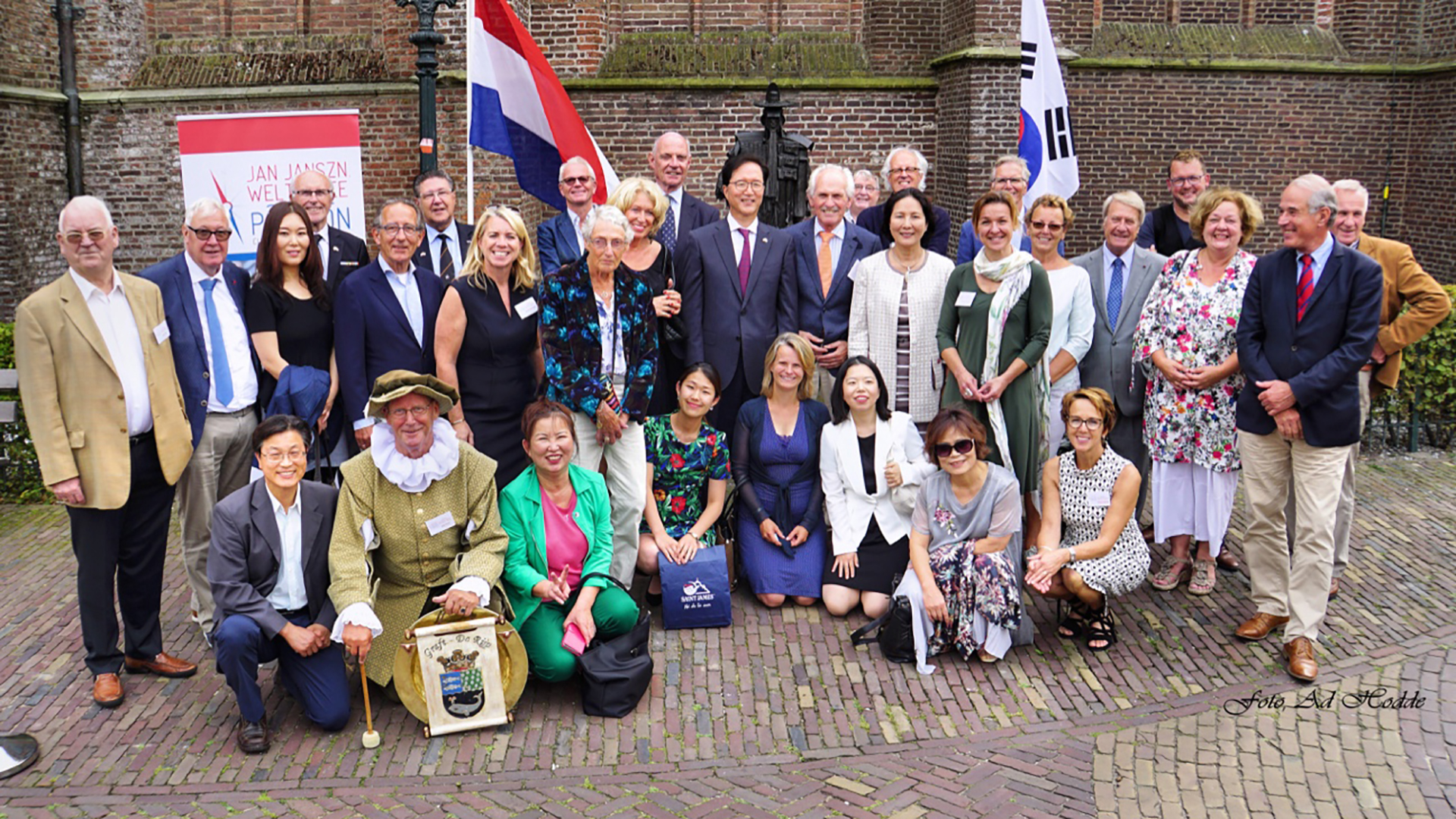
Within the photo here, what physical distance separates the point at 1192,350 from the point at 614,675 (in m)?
3.52

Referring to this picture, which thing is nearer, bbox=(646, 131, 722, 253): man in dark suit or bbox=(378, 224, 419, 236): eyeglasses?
bbox=(378, 224, 419, 236): eyeglasses

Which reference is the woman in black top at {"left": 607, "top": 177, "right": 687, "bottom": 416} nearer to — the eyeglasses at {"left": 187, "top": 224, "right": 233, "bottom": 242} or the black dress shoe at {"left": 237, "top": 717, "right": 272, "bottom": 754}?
the eyeglasses at {"left": 187, "top": 224, "right": 233, "bottom": 242}

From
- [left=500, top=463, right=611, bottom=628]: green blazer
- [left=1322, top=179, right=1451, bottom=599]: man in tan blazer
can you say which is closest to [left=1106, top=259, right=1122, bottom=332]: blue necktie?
[left=1322, top=179, right=1451, bottom=599]: man in tan blazer

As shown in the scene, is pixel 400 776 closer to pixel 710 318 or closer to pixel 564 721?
pixel 564 721

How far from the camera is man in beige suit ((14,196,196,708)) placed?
191 inches

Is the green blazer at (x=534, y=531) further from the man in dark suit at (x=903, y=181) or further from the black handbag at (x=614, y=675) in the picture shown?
the man in dark suit at (x=903, y=181)

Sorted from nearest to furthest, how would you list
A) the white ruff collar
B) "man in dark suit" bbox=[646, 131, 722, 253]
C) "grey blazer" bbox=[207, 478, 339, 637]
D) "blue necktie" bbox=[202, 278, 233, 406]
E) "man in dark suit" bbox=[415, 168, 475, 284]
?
1. "grey blazer" bbox=[207, 478, 339, 637]
2. the white ruff collar
3. "blue necktie" bbox=[202, 278, 233, 406]
4. "man in dark suit" bbox=[415, 168, 475, 284]
5. "man in dark suit" bbox=[646, 131, 722, 253]

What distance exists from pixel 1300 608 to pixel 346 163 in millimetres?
8554

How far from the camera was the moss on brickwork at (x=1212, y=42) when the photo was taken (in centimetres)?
1322

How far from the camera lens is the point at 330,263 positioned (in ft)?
20.9

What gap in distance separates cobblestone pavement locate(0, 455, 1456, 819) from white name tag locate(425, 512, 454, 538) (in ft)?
2.72

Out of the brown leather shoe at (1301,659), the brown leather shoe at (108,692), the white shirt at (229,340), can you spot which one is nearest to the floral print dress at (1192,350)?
the brown leather shoe at (1301,659)

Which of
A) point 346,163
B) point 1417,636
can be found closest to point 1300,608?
point 1417,636

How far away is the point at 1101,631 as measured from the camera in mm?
5664
